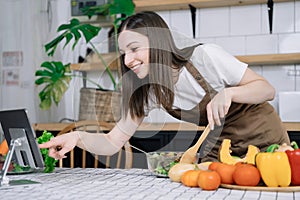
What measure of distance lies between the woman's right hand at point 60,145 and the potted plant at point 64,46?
119 centimetres

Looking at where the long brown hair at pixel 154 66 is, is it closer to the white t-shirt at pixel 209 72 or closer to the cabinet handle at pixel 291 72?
the white t-shirt at pixel 209 72

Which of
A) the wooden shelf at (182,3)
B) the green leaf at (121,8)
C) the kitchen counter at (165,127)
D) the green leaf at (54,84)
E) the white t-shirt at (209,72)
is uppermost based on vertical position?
the wooden shelf at (182,3)

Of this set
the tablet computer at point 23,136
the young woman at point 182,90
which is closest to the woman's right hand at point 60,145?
the young woman at point 182,90

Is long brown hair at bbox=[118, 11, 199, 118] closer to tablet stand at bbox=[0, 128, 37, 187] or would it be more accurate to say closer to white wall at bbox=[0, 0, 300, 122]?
tablet stand at bbox=[0, 128, 37, 187]

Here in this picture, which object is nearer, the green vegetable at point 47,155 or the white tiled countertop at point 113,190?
the white tiled countertop at point 113,190

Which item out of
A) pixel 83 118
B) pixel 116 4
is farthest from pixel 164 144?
pixel 116 4

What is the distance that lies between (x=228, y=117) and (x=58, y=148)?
630 mm

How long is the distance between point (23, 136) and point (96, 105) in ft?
4.93

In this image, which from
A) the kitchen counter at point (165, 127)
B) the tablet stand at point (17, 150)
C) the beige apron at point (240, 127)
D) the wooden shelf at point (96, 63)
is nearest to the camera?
the tablet stand at point (17, 150)

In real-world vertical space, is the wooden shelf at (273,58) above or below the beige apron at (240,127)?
above

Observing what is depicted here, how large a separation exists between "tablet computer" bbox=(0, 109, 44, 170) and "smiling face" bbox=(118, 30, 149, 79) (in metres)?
0.45

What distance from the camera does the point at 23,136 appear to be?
5.02 ft

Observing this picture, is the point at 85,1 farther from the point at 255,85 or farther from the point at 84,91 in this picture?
the point at 255,85

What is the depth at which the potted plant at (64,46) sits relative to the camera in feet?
9.92
